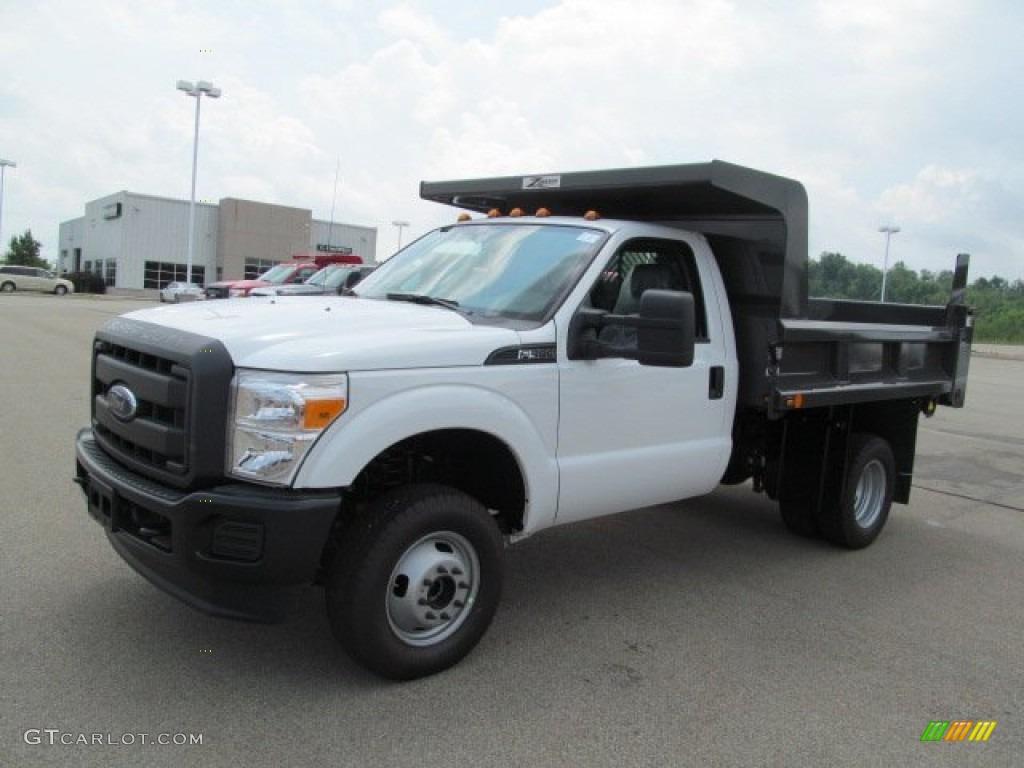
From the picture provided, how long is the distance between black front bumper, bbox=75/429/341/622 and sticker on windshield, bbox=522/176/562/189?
8.88 ft

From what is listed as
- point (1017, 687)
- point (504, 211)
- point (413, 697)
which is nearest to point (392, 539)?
point (413, 697)

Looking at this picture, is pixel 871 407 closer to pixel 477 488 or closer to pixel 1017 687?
pixel 1017 687

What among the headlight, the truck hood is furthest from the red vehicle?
the headlight

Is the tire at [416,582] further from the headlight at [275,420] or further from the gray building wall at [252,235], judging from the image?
the gray building wall at [252,235]

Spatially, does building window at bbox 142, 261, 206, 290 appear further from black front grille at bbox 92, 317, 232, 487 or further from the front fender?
the front fender

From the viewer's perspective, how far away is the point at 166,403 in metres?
3.39

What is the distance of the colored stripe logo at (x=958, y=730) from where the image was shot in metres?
3.55

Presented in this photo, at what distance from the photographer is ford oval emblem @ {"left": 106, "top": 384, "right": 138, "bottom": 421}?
11.8 feet

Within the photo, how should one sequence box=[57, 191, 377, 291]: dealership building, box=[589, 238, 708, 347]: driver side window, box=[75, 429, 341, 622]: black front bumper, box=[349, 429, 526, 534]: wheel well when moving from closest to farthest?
box=[75, 429, 341, 622]: black front bumper
box=[349, 429, 526, 534]: wheel well
box=[589, 238, 708, 347]: driver side window
box=[57, 191, 377, 291]: dealership building

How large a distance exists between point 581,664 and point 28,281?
185 ft

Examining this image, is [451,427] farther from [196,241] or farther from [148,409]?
[196,241]

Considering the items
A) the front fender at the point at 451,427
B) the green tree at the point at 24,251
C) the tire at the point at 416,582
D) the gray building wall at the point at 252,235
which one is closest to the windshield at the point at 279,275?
the front fender at the point at 451,427

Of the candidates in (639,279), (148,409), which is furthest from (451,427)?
(639,279)

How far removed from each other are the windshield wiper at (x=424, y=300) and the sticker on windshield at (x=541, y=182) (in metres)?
1.25
